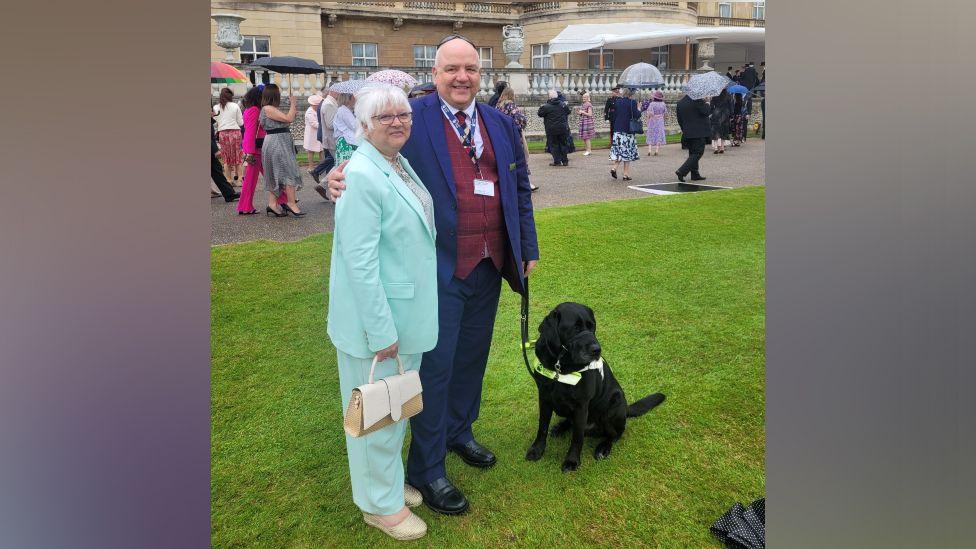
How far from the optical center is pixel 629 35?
80.2 ft

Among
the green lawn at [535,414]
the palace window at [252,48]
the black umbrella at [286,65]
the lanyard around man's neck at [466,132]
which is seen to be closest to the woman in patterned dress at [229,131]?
the black umbrella at [286,65]

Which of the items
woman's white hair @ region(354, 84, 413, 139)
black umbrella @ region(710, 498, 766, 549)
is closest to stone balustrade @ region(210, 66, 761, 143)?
woman's white hair @ region(354, 84, 413, 139)

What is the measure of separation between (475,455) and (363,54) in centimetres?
2916

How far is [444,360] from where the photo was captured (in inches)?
125

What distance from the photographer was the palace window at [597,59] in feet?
113

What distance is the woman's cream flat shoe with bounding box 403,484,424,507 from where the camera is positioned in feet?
10.8

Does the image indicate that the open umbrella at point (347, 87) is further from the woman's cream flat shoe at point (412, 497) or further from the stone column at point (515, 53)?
the stone column at point (515, 53)

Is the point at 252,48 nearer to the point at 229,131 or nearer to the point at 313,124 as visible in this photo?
the point at 229,131

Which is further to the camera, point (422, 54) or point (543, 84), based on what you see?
point (422, 54)

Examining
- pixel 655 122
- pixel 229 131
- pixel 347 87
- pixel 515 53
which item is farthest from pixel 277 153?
pixel 515 53

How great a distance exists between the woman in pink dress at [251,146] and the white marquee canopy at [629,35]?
1653 centimetres

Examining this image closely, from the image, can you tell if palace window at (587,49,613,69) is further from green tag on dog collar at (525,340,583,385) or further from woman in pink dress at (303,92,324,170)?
green tag on dog collar at (525,340,583,385)
